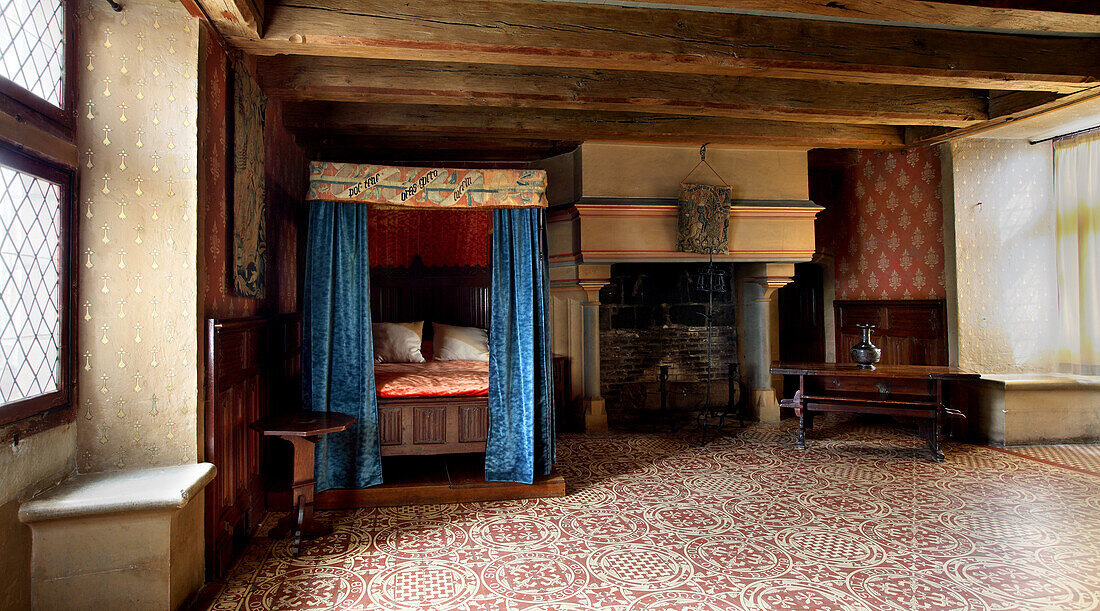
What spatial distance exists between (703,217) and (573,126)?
1.56 meters

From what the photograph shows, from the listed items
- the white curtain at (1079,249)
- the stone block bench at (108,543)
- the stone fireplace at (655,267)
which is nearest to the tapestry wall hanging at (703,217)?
the stone fireplace at (655,267)

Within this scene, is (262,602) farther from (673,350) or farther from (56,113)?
(673,350)

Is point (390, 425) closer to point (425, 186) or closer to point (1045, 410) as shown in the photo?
point (425, 186)

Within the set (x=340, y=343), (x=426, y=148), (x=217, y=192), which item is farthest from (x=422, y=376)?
(x=426, y=148)

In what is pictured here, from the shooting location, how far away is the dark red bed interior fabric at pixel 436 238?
5.68m

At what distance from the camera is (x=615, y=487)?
13.5 ft

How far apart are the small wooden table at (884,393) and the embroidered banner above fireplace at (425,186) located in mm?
2861

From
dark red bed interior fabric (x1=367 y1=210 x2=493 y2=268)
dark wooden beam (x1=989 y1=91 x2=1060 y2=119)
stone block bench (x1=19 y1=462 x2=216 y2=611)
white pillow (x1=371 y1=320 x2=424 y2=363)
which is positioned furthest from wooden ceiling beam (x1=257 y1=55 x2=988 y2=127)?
stone block bench (x1=19 y1=462 x2=216 y2=611)

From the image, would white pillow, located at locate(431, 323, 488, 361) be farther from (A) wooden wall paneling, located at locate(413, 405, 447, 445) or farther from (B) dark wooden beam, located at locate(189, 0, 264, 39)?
(B) dark wooden beam, located at locate(189, 0, 264, 39)

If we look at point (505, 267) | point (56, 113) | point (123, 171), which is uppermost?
point (56, 113)

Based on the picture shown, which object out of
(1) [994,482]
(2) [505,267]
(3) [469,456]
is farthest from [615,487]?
(1) [994,482]

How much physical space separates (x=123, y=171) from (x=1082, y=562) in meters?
4.86

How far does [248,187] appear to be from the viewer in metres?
3.21

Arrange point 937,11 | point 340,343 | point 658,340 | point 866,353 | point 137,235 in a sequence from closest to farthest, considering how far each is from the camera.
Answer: point 137,235, point 937,11, point 340,343, point 866,353, point 658,340
